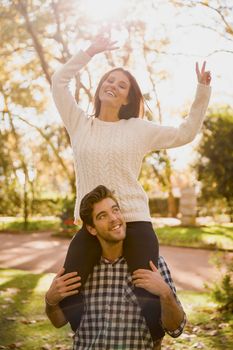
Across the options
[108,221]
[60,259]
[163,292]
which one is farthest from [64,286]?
[60,259]

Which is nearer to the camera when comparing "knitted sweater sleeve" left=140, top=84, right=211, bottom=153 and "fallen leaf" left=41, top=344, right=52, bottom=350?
"knitted sweater sleeve" left=140, top=84, right=211, bottom=153

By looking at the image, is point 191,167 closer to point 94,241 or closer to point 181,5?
point 181,5

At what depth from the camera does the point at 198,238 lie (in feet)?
48.2

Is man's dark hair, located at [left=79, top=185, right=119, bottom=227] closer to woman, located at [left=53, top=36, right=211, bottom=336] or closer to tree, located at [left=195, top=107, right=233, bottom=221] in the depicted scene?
woman, located at [left=53, top=36, right=211, bottom=336]

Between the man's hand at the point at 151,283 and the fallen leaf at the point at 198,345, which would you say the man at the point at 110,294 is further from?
the fallen leaf at the point at 198,345

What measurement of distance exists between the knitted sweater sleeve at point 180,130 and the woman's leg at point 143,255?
515mm

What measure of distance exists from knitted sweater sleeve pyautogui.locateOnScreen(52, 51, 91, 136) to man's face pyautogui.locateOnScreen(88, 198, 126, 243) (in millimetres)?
625

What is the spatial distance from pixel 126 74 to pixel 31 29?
1103cm

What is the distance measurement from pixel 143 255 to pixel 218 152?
14.2m

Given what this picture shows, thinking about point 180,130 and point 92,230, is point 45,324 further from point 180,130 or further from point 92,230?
point 180,130

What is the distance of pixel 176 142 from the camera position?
304 cm

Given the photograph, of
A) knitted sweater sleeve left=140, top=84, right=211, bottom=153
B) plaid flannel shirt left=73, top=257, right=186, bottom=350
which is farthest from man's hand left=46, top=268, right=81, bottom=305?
knitted sweater sleeve left=140, top=84, right=211, bottom=153

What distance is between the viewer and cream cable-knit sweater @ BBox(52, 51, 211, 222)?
2.89 metres

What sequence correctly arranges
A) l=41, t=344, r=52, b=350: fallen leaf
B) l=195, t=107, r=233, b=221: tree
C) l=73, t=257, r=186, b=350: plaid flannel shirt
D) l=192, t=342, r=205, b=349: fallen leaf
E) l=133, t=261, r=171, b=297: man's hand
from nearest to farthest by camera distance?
l=133, t=261, r=171, b=297: man's hand → l=73, t=257, r=186, b=350: plaid flannel shirt → l=41, t=344, r=52, b=350: fallen leaf → l=192, t=342, r=205, b=349: fallen leaf → l=195, t=107, r=233, b=221: tree
